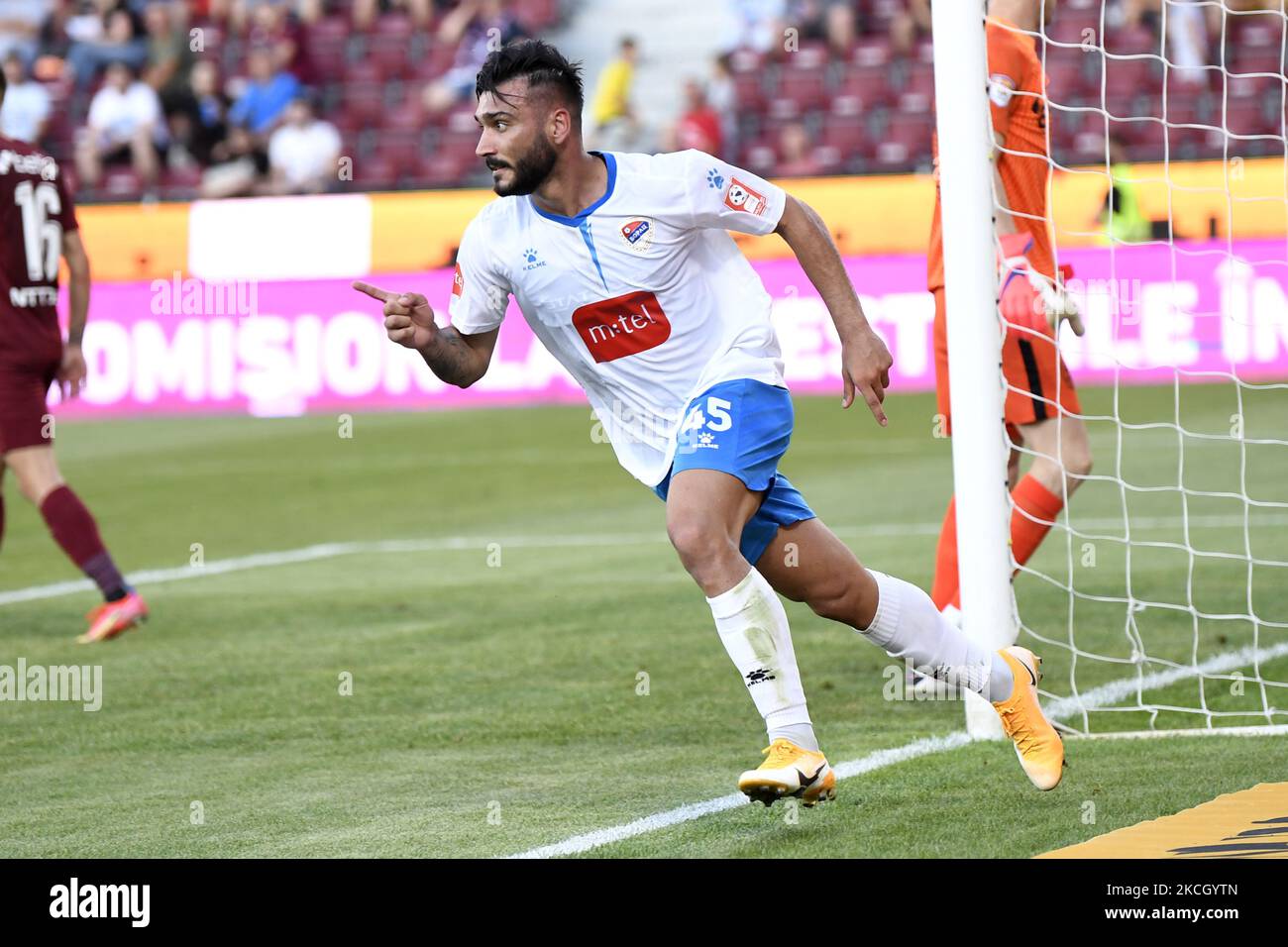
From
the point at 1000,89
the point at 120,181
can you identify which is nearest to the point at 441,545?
the point at 1000,89

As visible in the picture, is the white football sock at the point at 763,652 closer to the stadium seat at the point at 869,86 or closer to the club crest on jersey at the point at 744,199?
the club crest on jersey at the point at 744,199

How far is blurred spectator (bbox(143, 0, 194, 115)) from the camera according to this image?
71.4 feet

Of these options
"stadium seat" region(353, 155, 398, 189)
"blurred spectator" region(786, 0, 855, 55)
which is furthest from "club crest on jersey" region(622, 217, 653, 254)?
"stadium seat" region(353, 155, 398, 189)

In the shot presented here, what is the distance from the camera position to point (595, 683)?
6621 mm

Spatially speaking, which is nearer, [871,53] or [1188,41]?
[1188,41]

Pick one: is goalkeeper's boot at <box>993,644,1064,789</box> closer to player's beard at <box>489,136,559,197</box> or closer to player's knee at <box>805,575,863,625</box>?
player's knee at <box>805,575,863,625</box>

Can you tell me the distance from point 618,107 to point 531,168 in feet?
53.5

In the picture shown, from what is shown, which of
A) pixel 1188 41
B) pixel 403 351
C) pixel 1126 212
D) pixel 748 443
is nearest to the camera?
pixel 748 443

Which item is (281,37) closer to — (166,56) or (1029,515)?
(166,56)

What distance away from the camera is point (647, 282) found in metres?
4.77

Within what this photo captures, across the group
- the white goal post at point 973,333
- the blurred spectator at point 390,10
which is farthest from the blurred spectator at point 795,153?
the white goal post at point 973,333

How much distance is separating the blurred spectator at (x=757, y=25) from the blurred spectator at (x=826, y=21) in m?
0.15
